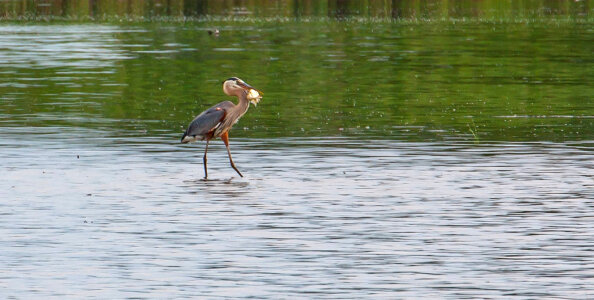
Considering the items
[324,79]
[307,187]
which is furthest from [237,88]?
[324,79]

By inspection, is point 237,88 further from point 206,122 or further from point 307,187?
point 307,187

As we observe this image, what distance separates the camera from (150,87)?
35094 millimetres

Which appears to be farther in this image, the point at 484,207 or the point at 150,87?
the point at 150,87

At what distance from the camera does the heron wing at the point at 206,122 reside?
18.5 m

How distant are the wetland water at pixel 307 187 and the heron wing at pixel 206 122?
0.64 metres

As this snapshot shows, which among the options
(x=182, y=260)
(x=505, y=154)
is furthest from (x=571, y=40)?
(x=182, y=260)

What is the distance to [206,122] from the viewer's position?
731 inches

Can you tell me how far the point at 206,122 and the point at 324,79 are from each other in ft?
60.7

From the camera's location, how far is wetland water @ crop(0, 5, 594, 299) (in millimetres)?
11820

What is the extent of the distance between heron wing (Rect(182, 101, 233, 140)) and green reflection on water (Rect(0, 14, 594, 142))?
4807 mm

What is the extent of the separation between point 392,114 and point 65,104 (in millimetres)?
7329

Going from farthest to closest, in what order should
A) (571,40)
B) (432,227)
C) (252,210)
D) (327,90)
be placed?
(571,40) → (327,90) → (252,210) → (432,227)

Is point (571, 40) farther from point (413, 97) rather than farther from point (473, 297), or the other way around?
point (473, 297)

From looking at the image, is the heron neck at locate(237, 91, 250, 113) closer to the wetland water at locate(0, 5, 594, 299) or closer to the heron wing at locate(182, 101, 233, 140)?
the heron wing at locate(182, 101, 233, 140)
